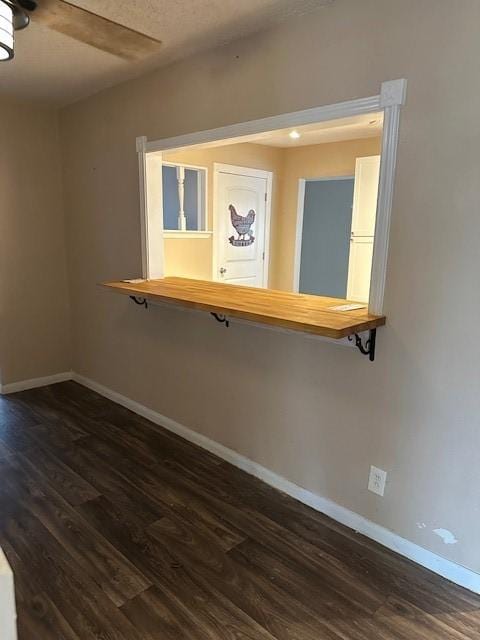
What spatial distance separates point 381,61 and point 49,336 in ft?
11.6

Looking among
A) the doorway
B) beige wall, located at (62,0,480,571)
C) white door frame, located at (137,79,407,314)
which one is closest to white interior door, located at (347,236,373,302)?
the doorway

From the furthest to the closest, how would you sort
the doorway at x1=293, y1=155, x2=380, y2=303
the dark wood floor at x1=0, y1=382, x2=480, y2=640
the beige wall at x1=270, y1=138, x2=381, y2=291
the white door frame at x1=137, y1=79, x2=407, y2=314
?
the doorway at x1=293, y1=155, x2=380, y2=303 → the beige wall at x1=270, y1=138, x2=381, y2=291 → the white door frame at x1=137, y1=79, x2=407, y2=314 → the dark wood floor at x1=0, y1=382, x2=480, y2=640

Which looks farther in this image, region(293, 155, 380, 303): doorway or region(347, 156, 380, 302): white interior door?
region(293, 155, 380, 303): doorway

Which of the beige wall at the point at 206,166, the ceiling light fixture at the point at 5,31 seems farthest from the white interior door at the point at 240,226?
the ceiling light fixture at the point at 5,31

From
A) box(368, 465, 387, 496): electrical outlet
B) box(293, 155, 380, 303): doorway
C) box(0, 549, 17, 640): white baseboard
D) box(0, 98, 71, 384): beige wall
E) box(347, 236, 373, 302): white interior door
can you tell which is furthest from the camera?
box(293, 155, 380, 303): doorway

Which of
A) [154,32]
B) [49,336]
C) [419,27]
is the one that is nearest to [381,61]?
[419,27]

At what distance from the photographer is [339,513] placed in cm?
224

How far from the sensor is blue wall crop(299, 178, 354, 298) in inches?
246

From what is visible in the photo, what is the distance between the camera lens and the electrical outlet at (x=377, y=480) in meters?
2.05

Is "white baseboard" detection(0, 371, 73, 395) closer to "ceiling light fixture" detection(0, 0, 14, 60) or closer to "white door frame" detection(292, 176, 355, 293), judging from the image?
Answer: "white door frame" detection(292, 176, 355, 293)

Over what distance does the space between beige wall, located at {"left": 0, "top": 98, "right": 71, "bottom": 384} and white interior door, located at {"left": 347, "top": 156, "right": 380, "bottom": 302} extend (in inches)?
107

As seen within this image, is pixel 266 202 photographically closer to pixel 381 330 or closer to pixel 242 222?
pixel 242 222

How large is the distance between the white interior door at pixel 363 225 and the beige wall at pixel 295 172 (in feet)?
2.06

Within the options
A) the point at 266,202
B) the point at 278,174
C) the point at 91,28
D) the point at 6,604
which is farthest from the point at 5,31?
the point at 278,174
